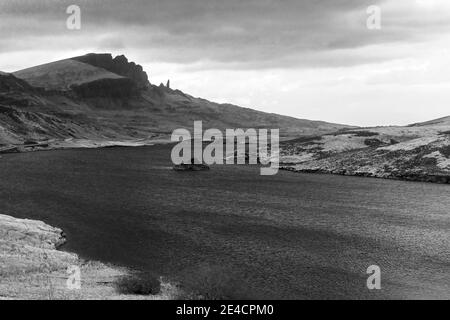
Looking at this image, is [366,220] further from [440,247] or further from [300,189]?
[300,189]

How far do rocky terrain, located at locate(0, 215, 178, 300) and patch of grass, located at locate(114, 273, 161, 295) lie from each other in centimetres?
62

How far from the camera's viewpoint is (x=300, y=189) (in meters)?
138

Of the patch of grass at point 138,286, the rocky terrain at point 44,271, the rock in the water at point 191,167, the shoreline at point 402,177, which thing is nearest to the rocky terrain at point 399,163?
the shoreline at point 402,177

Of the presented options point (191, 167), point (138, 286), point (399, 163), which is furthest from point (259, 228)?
point (399, 163)

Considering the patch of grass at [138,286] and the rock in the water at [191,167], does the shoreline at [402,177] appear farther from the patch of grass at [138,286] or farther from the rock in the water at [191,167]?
the patch of grass at [138,286]

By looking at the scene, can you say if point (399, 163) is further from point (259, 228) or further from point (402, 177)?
point (259, 228)

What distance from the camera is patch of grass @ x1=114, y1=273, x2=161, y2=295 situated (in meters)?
50.3

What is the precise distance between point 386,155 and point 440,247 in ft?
379

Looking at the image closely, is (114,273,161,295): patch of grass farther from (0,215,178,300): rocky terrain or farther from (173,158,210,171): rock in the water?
(173,158,210,171): rock in the water

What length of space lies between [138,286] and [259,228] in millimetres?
40068

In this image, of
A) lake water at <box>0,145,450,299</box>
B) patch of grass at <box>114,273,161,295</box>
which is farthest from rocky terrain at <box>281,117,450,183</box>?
patch of grass at <box>114,273,161,295</box>

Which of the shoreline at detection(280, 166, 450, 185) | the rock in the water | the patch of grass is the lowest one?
the patch of grass

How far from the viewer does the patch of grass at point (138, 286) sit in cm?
5033

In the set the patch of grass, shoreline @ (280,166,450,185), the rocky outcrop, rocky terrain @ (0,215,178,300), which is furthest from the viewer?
the rocky outcrop
